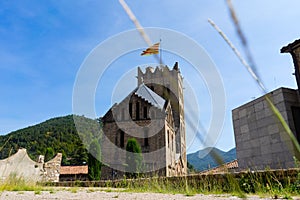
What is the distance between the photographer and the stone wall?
19.3ft

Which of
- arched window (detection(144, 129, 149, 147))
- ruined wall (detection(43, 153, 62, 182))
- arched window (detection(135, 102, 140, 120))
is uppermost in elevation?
arched window (detection(135, 102, 140, 120))

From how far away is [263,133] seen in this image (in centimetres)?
643

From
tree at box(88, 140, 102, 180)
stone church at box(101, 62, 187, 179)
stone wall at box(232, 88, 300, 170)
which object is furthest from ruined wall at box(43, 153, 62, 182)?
stone wall at box(232, 88, 300, 170)

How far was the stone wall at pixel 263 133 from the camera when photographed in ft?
19.3

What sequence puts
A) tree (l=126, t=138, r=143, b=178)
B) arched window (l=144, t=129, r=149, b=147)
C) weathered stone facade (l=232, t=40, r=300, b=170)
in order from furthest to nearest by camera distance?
A: 1. arched window (l=144, t=129, r=149, b=147)
2. tree (l=126, t=138, r=143, b=178)
3. weathered stone facade (l=232, t=40, r=300, b=170)

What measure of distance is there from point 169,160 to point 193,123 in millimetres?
23083

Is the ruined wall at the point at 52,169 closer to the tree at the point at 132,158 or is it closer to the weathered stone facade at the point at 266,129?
the tree at the point at 132,158

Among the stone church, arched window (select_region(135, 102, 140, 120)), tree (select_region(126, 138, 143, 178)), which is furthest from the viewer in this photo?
arched window (select_region(135, 102, 140, 120))

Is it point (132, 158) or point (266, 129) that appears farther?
point (132, 158)

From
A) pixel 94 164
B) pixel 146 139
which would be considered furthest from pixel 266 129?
pixel 146 139

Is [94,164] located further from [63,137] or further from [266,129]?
[63,137]

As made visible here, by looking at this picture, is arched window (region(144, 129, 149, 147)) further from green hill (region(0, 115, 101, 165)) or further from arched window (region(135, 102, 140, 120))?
green hill (region(0, 115, 101, 165))

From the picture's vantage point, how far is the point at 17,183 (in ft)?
21.6

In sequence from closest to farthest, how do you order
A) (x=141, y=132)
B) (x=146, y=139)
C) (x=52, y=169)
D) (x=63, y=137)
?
(x=52, y=169)
(x=146, y=139)
(x=141, y=132)
(x=63, y=137)
